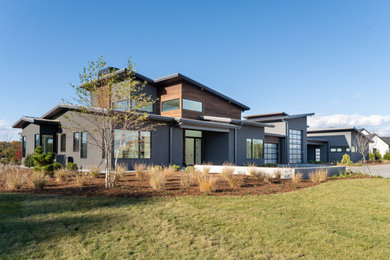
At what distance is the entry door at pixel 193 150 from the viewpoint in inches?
745

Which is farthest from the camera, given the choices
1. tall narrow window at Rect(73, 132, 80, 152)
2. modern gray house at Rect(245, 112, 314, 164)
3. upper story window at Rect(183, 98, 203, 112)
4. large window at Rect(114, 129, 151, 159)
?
modern gray house at Rect(245, 112, 314, 164)

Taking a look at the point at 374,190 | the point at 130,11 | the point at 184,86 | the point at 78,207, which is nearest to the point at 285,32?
the point at 184,86

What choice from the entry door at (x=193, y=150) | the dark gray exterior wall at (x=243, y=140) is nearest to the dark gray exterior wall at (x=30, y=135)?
the entry door at (x=193, y=150)

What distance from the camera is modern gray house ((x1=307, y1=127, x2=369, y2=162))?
32.8 metres

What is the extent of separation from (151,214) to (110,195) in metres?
2.07

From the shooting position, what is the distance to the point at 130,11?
13.5m

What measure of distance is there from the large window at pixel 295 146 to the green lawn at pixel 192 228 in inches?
793

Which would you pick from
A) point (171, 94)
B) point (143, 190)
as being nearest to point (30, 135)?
point (171, 94)

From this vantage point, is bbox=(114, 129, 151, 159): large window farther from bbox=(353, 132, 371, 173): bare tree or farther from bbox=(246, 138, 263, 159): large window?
bbox=(353, 132, 371, 173): bare tree

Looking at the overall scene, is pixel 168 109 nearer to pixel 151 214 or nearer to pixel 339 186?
pixel 339 186

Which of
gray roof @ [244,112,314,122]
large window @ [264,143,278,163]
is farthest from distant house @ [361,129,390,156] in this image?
large window @ [264,143,278,163]

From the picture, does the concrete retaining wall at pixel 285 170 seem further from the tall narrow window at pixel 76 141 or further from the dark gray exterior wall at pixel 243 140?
the tall narrow window at pixel 76 141

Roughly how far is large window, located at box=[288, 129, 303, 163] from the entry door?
11.3 meters

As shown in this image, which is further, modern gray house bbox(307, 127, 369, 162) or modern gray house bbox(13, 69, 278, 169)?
modern gray house bbox(307, 127, 369, 162)
